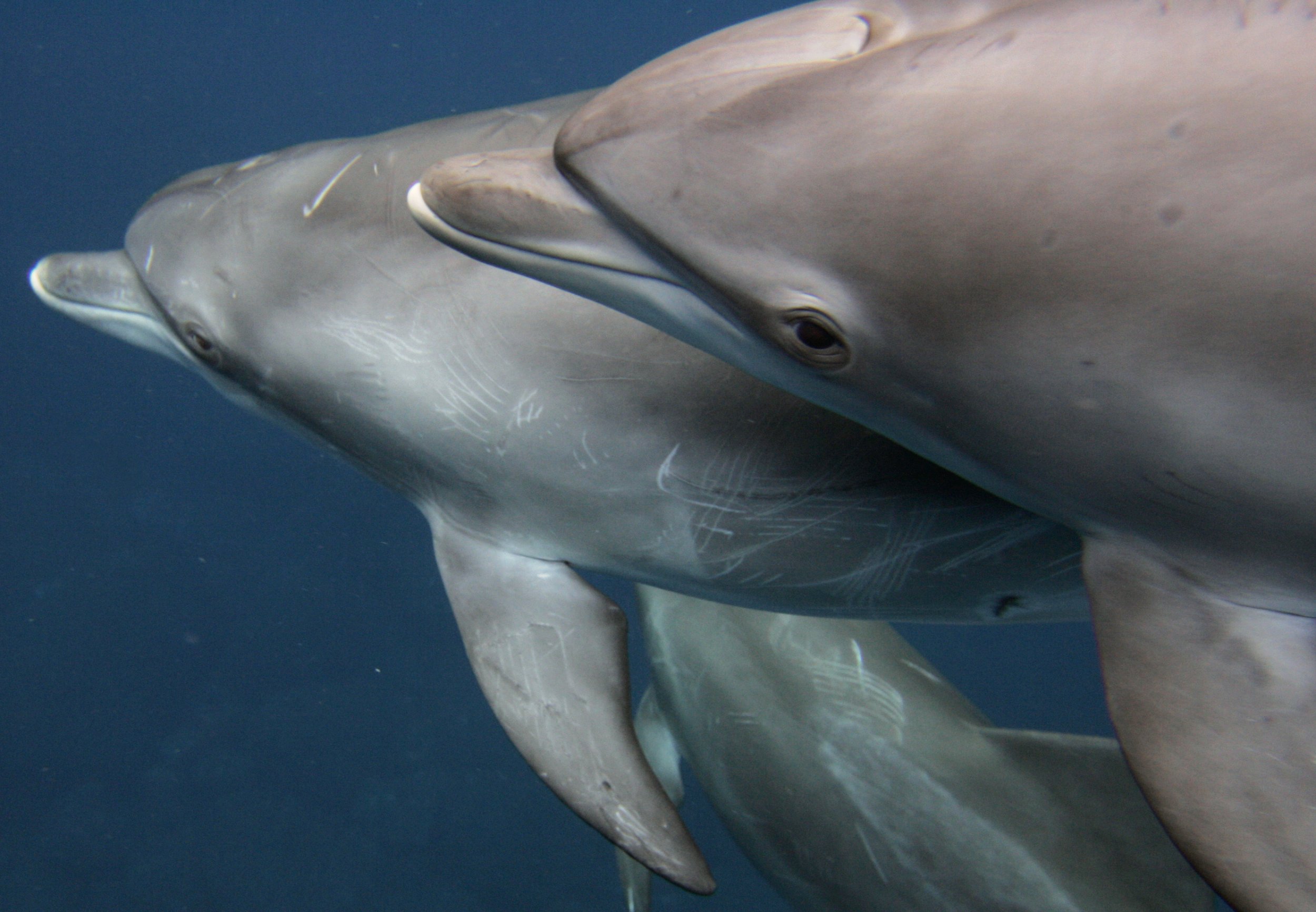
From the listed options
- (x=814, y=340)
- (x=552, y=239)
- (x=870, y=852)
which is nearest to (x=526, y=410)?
(x=552, y=239)

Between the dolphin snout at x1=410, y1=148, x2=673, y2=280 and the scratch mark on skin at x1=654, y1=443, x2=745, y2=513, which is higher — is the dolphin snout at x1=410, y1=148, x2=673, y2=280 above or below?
above

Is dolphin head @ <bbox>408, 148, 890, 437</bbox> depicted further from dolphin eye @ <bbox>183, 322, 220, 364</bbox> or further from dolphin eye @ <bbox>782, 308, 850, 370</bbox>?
dolphin eye @ <bbox>183, 322, 220, 364</bbox>

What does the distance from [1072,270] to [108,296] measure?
4386mm

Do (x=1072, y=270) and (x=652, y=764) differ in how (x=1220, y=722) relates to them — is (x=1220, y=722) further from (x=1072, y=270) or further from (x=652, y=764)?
(x=652, y=764)

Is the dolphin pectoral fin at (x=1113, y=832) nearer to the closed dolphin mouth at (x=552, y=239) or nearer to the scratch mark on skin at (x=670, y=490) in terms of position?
the scratch mark on skin at (x=670, y=490)

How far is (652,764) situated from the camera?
753cm

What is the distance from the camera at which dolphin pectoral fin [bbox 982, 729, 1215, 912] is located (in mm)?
4547

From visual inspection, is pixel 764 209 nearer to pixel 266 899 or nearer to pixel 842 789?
pixel 842 789

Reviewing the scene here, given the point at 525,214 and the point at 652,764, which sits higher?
the point at 525,214

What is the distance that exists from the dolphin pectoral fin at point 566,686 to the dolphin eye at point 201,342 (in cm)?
123

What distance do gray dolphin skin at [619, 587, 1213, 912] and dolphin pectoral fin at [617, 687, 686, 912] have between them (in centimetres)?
38

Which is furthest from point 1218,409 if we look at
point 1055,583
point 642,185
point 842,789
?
point 842,789

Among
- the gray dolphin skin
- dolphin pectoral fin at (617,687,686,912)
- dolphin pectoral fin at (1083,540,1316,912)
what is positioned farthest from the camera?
dolphin pectoral fin at (617,687,686,912)

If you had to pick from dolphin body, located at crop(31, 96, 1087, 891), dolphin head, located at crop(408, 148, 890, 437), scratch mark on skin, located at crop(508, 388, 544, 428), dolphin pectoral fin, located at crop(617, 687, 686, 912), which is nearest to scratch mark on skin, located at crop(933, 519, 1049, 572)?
dolphin body, located at crop(31, 96, 1087, 891)
